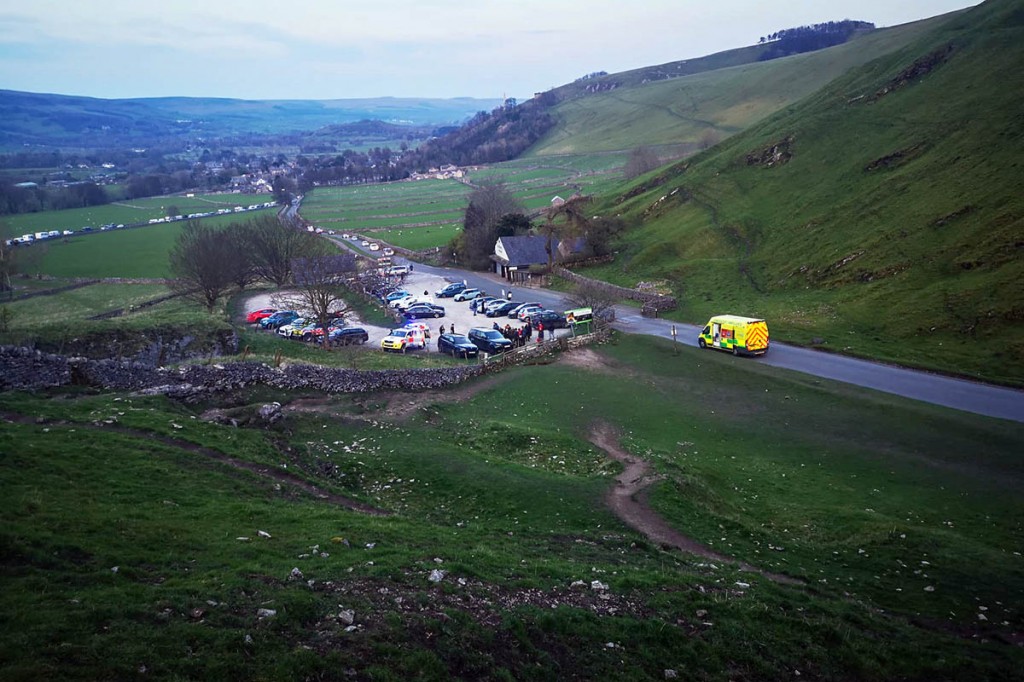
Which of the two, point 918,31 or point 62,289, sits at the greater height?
point 918,31

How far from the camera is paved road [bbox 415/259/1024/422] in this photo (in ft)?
102

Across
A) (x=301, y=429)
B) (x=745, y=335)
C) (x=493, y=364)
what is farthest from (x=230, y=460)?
(x=745, y=335)

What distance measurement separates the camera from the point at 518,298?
219ft

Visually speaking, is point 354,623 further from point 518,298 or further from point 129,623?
point 518,298

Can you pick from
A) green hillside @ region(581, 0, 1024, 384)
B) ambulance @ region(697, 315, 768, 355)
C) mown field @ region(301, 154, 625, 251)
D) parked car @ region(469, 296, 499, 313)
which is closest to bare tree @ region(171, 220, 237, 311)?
parked car @ region(469, 296, 499, 313)

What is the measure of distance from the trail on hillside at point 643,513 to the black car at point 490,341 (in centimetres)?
1894

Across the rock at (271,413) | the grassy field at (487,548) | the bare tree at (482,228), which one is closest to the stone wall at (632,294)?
the bare tree at (482,228)

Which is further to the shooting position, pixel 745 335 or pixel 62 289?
pixel 62 289

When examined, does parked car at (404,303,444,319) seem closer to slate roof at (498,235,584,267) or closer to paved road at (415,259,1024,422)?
paved road at (415,259,1024,422)

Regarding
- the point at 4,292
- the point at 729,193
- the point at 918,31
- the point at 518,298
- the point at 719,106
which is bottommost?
the point at 4,292

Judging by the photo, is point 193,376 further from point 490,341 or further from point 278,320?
point 278,320

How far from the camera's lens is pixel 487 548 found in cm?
1569

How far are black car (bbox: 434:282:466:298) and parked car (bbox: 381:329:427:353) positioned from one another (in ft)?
75.0

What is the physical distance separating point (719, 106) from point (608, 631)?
212155 mm
